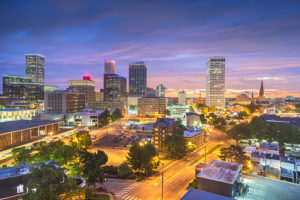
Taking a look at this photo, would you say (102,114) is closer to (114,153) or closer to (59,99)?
(59,99)

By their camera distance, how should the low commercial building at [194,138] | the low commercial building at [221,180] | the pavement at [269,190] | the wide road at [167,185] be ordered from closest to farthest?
1. the pavement at [269,190]
2. the low commercial building at [221,180]
3. the wide road at [167,185]
4. the low commercial building at [194,138]

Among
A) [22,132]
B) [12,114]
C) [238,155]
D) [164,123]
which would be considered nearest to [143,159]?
[238,155]

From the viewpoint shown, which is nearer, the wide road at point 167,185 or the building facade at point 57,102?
the wide road at point 167,185

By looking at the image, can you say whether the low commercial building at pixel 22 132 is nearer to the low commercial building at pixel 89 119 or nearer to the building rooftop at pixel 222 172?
the low commercial building at pixel 89 119

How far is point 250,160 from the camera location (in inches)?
2126

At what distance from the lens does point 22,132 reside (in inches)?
3098

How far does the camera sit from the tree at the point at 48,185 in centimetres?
2750

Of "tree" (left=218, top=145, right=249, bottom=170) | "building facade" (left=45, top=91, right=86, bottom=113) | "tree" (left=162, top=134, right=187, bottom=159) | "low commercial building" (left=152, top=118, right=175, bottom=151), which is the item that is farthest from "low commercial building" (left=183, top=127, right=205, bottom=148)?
"building facade" (left=45, top=91, right=86, bottom=113)

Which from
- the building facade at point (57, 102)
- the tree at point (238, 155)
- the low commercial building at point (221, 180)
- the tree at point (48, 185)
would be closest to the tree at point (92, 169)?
the tree at point (48, 185)

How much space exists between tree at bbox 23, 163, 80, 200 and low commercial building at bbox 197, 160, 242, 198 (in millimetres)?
23695

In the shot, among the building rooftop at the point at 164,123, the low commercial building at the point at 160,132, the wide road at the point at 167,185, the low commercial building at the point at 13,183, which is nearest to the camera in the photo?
the low commercial building at the point at 13,183

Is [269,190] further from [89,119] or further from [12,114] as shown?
[12,114]

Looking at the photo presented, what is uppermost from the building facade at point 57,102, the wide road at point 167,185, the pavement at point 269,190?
the building facade at point 57,102

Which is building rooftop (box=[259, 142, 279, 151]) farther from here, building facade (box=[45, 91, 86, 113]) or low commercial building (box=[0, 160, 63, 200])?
building facade (box=[45, 91, 86, 113])
